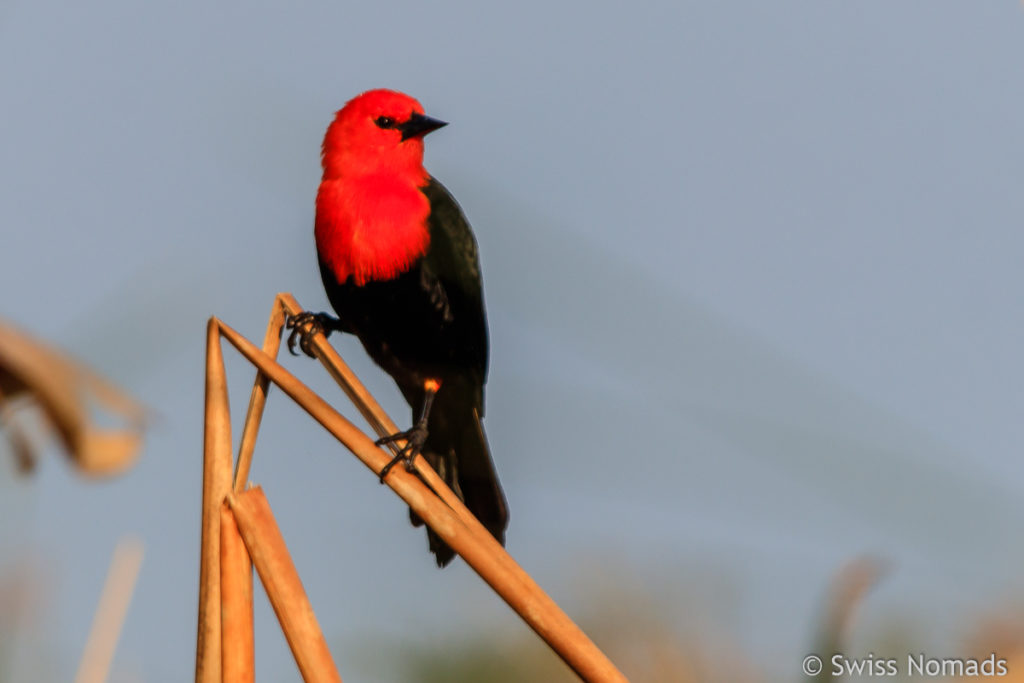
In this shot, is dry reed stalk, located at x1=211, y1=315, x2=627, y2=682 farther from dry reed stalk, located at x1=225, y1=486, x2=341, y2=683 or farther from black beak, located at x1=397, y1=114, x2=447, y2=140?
black beak, located at x1=397, y1=114, x2=447, y2=140

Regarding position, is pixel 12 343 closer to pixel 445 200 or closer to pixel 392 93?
pixel 445 200

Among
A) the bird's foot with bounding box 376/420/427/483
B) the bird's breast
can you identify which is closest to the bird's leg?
the bird's foot with bounding box 376/420/427/483

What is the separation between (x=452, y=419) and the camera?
2682mm

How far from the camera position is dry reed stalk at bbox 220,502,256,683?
120 centimetres

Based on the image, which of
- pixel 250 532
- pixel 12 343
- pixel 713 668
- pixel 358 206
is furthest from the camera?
pixel 713 668

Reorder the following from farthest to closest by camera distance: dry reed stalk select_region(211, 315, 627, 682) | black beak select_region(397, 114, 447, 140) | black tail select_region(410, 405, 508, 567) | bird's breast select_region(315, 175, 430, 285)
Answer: black beak select_region(397, 114, 447, 140)
black tail select_region(410, 405, 508, 567)
bird's breast select_region(315, 175, 430, 285)
dry reed stalk select_region(211, 315, 627, 682)

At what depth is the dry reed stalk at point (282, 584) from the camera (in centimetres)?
118

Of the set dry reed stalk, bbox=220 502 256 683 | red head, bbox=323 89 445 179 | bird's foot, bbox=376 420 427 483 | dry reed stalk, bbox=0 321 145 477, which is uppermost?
red head, bbox=323 89 445 179

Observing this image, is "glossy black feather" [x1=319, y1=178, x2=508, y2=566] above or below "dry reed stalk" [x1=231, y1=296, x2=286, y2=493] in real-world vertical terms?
above

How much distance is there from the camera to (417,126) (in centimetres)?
271

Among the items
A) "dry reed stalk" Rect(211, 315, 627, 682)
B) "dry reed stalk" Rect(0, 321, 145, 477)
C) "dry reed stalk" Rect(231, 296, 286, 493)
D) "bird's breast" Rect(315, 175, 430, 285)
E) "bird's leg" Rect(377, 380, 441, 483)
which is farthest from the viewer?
"bird's breast" Rect(315, 175, 430, 285)

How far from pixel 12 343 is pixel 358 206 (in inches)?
74.3

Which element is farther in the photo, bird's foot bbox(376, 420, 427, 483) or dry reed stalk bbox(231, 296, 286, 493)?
bird's foot bbox(376, 420, 427, 483)

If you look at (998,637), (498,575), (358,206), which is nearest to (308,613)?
(498,575)
